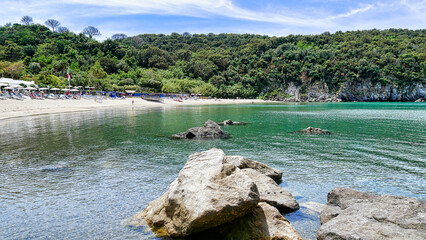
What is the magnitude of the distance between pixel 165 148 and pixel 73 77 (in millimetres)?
88546

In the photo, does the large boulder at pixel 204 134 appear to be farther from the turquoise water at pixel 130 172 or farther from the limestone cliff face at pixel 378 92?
the limestone cliff face at pixel 378 92

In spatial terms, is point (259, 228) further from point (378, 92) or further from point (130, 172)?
point (378, 92)

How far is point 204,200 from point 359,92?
16233 centimetres

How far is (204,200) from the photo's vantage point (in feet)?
21.6

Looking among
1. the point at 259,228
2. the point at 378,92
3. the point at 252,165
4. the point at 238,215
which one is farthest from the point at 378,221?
the point at 378,92

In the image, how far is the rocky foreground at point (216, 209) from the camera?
21.6 feet

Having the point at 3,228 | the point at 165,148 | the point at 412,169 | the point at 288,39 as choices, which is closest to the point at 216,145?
the point at 165,148

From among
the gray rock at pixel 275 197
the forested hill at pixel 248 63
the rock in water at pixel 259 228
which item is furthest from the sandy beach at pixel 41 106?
the rock in water at pixel 259 228

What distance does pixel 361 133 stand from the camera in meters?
28.0

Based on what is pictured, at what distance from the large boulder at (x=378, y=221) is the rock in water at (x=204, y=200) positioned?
2.21 meters

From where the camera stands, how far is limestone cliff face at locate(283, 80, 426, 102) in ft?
449

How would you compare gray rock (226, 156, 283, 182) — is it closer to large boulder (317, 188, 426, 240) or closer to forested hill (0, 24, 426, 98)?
large boulder (317, 188, 426, 240)

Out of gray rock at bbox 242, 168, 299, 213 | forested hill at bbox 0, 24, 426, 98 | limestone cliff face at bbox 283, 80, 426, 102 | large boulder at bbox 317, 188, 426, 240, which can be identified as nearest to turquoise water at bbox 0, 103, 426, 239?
gray rock at bbox 242, 168, 299, 213

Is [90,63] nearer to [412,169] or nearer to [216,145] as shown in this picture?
[216,145]
